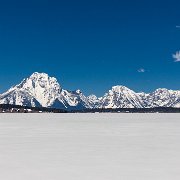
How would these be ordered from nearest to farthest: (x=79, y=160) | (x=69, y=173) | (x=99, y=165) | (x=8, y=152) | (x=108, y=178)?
(x=108, y=178) → (x=69, y=173) → (x=99, y=165) → (x=79, y=160) → (x=8, y=152)

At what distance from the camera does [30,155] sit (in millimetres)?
21984

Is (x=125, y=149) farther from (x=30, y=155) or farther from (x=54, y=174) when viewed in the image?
(x=54, y=174)

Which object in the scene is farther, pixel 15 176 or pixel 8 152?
pixel 8 152

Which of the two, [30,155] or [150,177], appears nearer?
[150,177]

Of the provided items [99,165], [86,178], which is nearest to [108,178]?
[86,178]

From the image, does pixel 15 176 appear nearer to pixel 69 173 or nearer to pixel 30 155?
pixel 69 173

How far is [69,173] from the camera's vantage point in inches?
642

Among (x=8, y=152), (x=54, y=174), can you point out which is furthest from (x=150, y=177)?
(x=8, y=152)

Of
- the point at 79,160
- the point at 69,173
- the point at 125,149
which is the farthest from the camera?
the point at 125,149

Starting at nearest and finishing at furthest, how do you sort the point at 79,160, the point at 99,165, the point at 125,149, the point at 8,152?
the point at 99,165 < the point at 79,160 < the point at 8,152 < the point at 125,149

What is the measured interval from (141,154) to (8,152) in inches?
283

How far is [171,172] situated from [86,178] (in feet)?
11.5

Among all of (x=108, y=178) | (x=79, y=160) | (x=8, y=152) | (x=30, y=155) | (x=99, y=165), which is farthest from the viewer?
(x=8, y=152)

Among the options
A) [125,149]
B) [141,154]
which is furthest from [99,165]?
[125,149]
